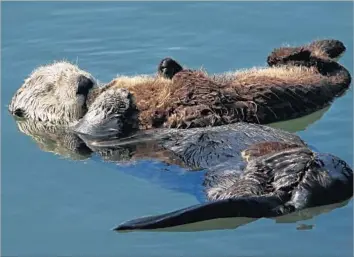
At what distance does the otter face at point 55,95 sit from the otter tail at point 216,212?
1885 mm

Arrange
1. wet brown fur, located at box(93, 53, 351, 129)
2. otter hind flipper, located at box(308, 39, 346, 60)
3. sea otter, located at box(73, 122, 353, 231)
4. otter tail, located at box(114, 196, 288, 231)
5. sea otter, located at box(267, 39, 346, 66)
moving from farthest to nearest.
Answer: otter hind flipper, located at box(308, 39, 346, 60), sea otter, located at box(267, 39, 346, 66), wet brown fur, located at box(93, 53, 351, 129), sea otter, located at box(73, 122, 353, 231), otter tail, located at box(114, 196, 288, 231)

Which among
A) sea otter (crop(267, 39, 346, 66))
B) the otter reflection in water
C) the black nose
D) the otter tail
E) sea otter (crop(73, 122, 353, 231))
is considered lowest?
the otter tail

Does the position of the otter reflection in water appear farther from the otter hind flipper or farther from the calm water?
the otter hind flipper

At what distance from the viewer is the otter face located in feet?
21.5

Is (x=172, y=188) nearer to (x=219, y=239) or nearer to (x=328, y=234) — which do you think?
(x=219, y=239)

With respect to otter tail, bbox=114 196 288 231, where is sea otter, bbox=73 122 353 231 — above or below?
above

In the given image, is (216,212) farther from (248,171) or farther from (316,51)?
(316,51)

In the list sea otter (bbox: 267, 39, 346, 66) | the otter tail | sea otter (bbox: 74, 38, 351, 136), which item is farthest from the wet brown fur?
the otter tail

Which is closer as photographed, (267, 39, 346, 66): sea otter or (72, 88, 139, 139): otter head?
(72, 88, 139, 139): otter head

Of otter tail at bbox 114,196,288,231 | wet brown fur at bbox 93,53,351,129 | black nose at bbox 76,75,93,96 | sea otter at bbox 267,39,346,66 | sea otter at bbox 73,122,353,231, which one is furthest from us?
sea otter at bbox 267,39,346,66

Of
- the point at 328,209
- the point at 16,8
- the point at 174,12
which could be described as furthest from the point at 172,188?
the point at 16,8

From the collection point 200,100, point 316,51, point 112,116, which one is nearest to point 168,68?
point 200,100

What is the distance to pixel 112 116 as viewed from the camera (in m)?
6.17

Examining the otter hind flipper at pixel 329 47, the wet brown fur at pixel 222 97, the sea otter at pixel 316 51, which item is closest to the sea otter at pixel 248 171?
the wet brown fur at pixel 222 97
